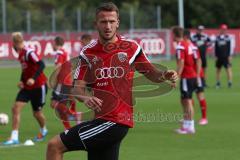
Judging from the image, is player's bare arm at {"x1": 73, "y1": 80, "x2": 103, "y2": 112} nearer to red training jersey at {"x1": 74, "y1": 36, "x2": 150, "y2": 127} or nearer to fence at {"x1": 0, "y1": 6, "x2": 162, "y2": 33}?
red training jersey at {"x1": 74, "y1": 36, "x2": 150, "y2": 127}

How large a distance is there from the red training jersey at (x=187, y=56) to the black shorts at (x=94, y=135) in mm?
7596

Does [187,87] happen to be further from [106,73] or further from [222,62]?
[222,62]

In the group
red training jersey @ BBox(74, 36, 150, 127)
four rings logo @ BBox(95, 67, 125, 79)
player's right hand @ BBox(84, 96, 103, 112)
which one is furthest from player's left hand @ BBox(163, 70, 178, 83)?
player's right hand @ BBox(84, 96, 103, 112)

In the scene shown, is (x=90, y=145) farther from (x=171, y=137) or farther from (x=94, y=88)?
(x=171, y=137)

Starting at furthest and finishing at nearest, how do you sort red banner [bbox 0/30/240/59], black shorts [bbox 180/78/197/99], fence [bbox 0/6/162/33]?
fence [bbox 0/6/162/33] < red banner [bbox 0/30/240/59] < black shorts [bbox 180/78/197/99]

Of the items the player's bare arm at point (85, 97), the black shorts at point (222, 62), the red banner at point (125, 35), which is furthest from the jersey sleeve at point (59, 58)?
the red banner at point (125, 35)

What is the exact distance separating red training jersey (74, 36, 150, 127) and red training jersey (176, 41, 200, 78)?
7466 mm

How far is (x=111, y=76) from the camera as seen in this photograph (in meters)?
6.65

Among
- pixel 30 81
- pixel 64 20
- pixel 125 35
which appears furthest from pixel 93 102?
pixel 64 20

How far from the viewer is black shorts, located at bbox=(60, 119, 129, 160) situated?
6605 millimetres

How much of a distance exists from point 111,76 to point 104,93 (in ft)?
0.56

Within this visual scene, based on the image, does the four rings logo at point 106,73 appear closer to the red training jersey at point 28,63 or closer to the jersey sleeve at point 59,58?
the red training jersey at point 28,63

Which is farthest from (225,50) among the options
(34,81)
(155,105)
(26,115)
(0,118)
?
(0,118)

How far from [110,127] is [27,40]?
36.4 m
